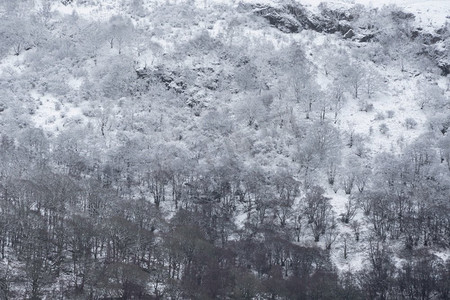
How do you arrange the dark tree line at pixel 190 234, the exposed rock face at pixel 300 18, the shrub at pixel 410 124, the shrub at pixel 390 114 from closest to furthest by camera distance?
the dark tree line at pixel 190 234, the shrub at pixel 410 124, the shrub at pixel 390 114, the exposed rock face at pixel 300 18

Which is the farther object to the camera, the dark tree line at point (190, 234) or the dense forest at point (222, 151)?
the dense forest at point (222, 151)

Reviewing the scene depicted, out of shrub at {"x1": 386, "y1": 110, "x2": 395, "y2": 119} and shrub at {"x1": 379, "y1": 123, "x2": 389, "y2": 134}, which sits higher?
shrub at {"x1": 386, "y1": 110, "x2": 395, "y2": 119}

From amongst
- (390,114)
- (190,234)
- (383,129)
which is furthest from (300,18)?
(190,234)

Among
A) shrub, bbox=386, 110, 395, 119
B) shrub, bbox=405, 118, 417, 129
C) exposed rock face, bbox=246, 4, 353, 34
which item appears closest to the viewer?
shrub, bbox=405, 118, 417, 129

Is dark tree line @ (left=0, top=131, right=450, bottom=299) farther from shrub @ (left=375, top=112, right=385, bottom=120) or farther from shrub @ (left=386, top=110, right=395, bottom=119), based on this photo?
shrub @ (left=386, top=110, right=395, bottom=119)

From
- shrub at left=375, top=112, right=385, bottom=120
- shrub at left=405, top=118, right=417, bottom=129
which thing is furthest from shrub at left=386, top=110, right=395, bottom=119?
shrub at left=405, top=118, right=417, bottom=129

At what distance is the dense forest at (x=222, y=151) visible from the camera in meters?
56.8

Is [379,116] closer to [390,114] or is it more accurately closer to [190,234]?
[390,114]

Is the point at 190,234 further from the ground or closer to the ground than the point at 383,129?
closer to the ground

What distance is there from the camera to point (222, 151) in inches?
3324

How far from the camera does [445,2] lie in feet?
420

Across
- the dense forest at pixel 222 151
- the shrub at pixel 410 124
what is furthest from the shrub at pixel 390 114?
the shrub at pixel 410 124

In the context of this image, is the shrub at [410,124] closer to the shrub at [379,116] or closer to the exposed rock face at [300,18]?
the shrub at [379,116]

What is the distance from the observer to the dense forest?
56.8m
